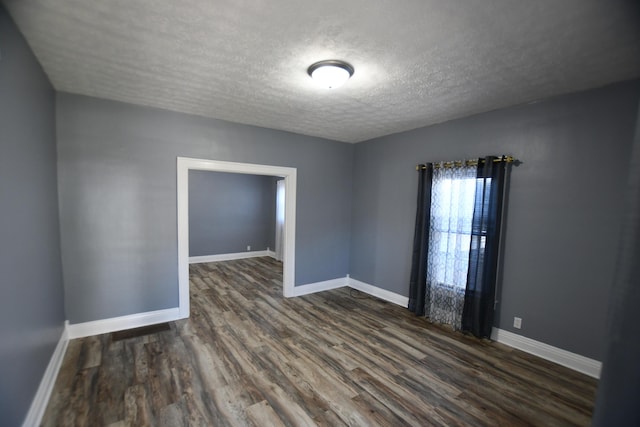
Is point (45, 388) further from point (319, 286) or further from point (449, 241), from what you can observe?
point (449, 241)

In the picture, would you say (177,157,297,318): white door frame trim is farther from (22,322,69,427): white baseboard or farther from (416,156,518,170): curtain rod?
(416,156,518,170): curtain rod

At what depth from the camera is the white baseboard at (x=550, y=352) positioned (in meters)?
2.45

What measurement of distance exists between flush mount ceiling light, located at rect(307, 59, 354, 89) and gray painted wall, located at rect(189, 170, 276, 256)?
498cm

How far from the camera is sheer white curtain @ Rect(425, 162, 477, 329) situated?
3256 millimetres

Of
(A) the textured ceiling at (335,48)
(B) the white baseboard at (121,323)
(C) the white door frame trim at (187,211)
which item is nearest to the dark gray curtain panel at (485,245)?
(A) the textured ceiling at (335,48)

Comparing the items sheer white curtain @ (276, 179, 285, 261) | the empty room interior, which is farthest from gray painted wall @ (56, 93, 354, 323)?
sheer white curtain @ (276, 179, 285, 261)

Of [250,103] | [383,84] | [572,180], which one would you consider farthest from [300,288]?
[572,180]

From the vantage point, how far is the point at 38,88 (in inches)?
84.7

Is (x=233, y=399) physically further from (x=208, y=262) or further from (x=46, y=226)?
(x=208, y=262)

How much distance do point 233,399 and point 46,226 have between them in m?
2.15

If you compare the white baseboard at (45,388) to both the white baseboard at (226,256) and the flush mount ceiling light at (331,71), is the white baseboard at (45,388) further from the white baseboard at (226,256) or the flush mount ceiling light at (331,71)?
the white baseboard at (226,256)

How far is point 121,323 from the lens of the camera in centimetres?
311

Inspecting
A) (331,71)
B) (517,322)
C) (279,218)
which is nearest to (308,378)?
(517,322)

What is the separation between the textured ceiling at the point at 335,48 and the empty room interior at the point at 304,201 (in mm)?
18
